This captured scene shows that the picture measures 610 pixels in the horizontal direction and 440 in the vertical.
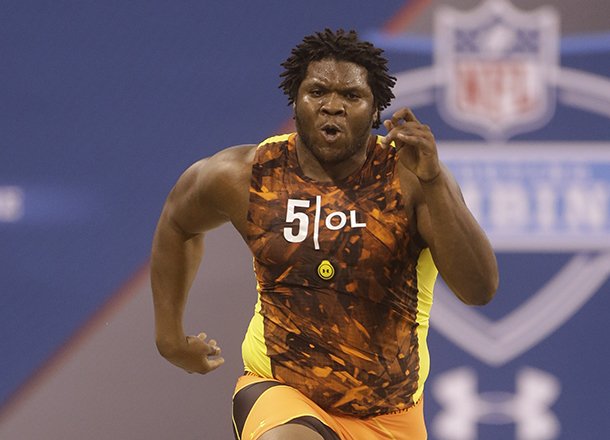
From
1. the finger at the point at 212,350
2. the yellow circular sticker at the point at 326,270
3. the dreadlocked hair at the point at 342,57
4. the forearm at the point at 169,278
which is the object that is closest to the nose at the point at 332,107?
the dreadlocked hair at the point at 342,57

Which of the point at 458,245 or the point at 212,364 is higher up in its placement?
the point at 458,245

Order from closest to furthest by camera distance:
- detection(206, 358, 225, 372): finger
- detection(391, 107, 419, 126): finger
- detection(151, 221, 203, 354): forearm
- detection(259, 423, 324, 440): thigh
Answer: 1. detection(391, 107, 419, 126): finger
2. detection(259, 423, 324, 440): thigh
3. detection(151, 221, 203, 354): forearm
4. detection(206, 358, 225, 372): finger

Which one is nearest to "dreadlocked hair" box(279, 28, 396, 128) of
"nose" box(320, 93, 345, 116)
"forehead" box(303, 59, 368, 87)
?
"forehead" box(303, 59, 368, 87)

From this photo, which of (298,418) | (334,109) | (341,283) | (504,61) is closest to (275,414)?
(298,418)

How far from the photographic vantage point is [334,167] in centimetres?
260

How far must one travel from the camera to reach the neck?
2.59 metres

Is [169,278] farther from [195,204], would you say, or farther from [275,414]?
[275,414]

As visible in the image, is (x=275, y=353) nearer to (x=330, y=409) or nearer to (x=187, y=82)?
(x=330, y=409)

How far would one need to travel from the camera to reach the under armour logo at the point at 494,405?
11.9 ft

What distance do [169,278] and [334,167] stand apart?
596 millimetres

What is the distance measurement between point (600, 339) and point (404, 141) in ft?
5.71

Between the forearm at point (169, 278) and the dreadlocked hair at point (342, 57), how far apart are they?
0.54m

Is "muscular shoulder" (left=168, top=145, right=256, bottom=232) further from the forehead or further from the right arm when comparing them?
the forehead

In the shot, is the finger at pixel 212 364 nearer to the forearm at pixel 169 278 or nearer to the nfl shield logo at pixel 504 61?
the forearm at pixel 169 278
